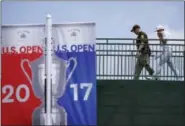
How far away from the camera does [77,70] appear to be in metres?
11.3

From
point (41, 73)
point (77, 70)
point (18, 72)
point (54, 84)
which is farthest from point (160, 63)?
point (54, 84)

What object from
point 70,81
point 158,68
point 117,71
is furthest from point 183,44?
point 70,81

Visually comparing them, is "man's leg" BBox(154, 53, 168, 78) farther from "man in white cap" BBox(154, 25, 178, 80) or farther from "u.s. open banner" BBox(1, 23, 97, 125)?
"u.s. open banner" BBox(1, 23, 97, 125)

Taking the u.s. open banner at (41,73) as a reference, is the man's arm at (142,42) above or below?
above

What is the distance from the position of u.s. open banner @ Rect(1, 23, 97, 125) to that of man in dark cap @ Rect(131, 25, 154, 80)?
3743mm

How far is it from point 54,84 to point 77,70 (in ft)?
3.48

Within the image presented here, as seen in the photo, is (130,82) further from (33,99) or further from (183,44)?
(33,99)

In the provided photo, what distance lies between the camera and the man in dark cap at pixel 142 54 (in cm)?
1501

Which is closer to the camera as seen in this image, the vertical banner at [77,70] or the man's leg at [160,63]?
the vertical banner at [77,70]

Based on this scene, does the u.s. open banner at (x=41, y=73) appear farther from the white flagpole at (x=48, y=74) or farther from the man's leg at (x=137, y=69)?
the man's leg at (x=137, y=69)

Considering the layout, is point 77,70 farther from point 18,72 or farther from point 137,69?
point 137,69

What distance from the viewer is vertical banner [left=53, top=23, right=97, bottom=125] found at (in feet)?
36.7

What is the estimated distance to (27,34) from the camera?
448 inches

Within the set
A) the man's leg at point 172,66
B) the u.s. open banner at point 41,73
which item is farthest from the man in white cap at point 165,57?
the u.s. open banner at point 41,73
